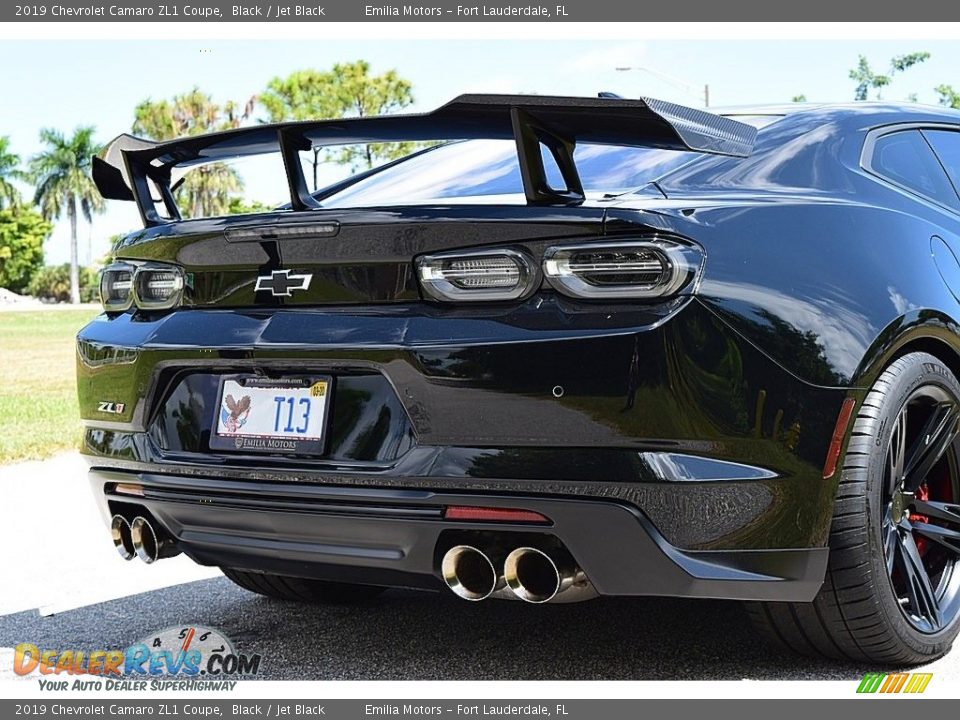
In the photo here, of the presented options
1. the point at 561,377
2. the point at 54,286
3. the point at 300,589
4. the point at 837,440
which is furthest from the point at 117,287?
the point at 54,286

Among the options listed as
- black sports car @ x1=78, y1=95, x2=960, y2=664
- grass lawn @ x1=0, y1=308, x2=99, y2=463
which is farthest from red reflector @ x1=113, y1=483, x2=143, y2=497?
grass lawn @ x1=0, y1=308, x2=99, y2=463

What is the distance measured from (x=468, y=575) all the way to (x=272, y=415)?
0.61 m

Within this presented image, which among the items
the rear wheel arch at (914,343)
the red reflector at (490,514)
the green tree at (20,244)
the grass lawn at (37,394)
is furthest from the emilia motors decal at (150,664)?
the green tree at (20,244)

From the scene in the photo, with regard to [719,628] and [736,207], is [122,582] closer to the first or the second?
[719,628]

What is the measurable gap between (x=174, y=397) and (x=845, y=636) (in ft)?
5.85

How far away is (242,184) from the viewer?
6431 centimetres

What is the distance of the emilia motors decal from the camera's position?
3145 mm

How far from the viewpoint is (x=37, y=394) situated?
1305 cm

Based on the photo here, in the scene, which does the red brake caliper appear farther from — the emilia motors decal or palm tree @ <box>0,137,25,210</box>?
palm tree @ <box>0,137,25,210</box>

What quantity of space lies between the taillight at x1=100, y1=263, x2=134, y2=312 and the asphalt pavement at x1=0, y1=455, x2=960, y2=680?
3.33 feet

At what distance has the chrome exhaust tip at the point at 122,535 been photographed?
327 centimetres

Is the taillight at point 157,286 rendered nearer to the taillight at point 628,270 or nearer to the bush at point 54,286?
the taillight at point 628,270

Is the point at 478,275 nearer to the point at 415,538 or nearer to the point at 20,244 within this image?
the point at 415,538

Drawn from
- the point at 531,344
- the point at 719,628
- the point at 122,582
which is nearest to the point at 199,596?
the point at 122,582
